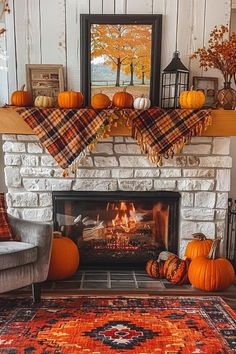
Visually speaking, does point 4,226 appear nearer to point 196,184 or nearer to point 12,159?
point 12,159

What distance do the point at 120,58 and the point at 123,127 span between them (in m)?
0.66

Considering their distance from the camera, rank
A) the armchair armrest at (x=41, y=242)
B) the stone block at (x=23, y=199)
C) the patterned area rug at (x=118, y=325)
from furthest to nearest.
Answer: the stone block at (x=23, y=199) → the armchair armrest at (x=41, y=242) → the patterned area rug at (x=118, y=325)

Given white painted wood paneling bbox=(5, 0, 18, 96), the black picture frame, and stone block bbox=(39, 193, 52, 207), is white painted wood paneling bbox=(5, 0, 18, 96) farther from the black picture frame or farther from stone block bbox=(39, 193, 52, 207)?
stone block bbox=(39, 193, 52, 207)

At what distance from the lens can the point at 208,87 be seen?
11.3 ft

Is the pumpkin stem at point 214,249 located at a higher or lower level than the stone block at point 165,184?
lower

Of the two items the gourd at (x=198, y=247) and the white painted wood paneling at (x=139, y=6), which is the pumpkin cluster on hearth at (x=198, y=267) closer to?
the gourd at (x=198, y=247)

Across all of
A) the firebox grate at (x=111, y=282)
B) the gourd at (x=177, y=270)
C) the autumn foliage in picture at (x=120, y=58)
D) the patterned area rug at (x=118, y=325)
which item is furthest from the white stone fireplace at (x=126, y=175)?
the patterned area rug at (x=118, y=325)

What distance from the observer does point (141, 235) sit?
3.64 m

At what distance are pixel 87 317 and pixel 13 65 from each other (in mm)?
2272

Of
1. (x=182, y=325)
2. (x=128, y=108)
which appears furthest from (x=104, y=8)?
(x=182, y=325)

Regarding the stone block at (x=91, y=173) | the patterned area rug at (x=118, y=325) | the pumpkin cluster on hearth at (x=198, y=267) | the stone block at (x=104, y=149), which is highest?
the stone block at (x=104, y=149)

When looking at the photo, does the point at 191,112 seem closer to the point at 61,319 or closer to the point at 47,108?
the point at 47,108

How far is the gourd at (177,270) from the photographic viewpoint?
3250 mm

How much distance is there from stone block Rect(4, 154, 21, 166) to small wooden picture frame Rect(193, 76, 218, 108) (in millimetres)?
1715
